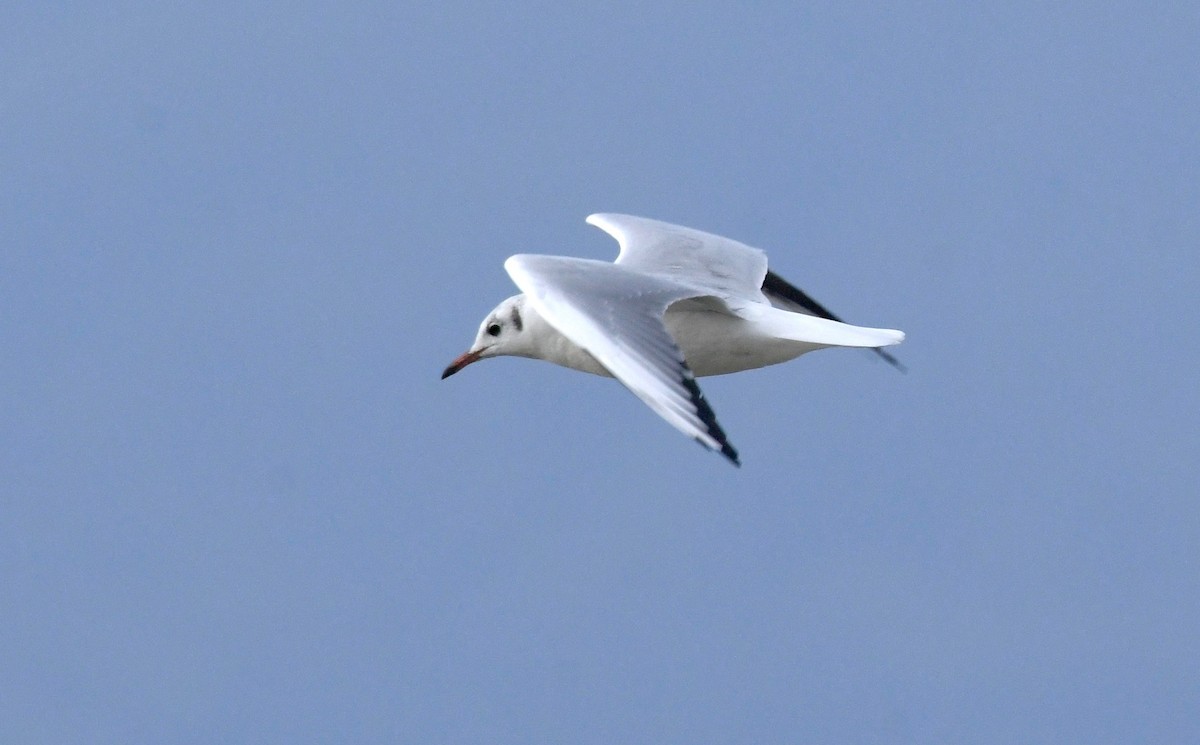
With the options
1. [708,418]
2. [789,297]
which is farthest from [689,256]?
[708,418]

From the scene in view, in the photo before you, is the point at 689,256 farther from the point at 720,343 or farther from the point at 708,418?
the point at 708,418

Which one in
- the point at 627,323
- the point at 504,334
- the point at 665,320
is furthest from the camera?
the point at 504,334

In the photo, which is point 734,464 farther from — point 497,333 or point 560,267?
point 497,333

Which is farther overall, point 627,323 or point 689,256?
point 689,256

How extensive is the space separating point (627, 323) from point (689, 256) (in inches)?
66.3

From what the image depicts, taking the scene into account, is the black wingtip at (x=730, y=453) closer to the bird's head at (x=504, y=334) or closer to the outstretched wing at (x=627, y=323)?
the outstretched wing at (x=627, y=323)

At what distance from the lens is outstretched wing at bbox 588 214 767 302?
755 cm

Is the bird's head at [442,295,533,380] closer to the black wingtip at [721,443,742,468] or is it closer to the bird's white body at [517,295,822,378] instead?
the bird's white body at [517,295,822,378]

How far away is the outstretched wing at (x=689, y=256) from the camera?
7551mm

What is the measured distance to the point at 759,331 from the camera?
699cm

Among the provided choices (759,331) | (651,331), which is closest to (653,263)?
(759,331)

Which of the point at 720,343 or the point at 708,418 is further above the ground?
the point at 720,343

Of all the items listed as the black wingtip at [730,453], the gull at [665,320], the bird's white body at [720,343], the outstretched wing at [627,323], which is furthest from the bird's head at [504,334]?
the black wingtip at [730,453]

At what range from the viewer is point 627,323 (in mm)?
6266
